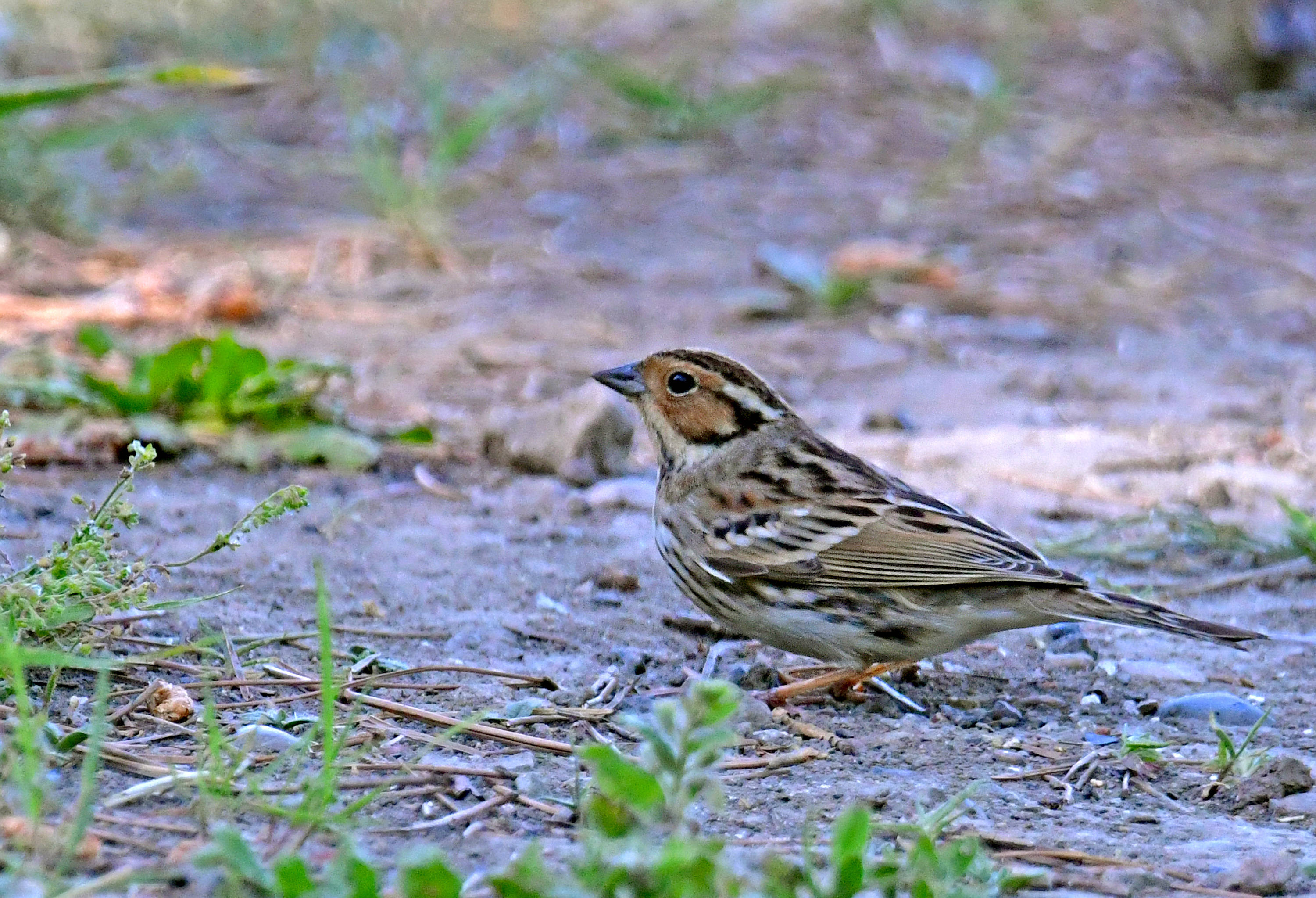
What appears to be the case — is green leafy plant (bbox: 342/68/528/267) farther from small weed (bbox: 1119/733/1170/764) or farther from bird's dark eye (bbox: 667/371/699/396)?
small weed (bbox: 1119/733/1170/764)

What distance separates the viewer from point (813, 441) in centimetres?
506

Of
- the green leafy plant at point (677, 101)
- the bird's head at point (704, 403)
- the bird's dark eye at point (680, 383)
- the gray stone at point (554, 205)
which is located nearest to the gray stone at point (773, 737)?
the bird's head at point (704, 403)

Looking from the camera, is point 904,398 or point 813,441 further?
point 904,398

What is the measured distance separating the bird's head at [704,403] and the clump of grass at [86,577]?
68.5 inches

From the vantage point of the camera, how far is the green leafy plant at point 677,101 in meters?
10.8

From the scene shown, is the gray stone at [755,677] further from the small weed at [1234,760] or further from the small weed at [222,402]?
the small weed at [222,402]

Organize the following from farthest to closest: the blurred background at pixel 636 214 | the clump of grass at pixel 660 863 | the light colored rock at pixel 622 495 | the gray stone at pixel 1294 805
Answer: the blurred background at pixel 636 214, the light colored rock at pixel 622 495, the gray stone at pixel 1294 805, the clump of grass at pixel 660 863

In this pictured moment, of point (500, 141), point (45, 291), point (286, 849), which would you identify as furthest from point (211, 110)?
point (286, 849)

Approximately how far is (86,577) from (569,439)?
2742 millimetres

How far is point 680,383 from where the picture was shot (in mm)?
5188

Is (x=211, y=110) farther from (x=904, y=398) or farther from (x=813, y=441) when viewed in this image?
(x=813, y=441)

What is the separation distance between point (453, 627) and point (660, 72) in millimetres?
7818

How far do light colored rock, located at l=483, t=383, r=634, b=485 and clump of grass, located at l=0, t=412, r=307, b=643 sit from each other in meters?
2.38

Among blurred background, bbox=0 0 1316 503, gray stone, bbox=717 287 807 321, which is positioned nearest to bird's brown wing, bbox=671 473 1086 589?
blurred background, bbox=0 0 1316 503
